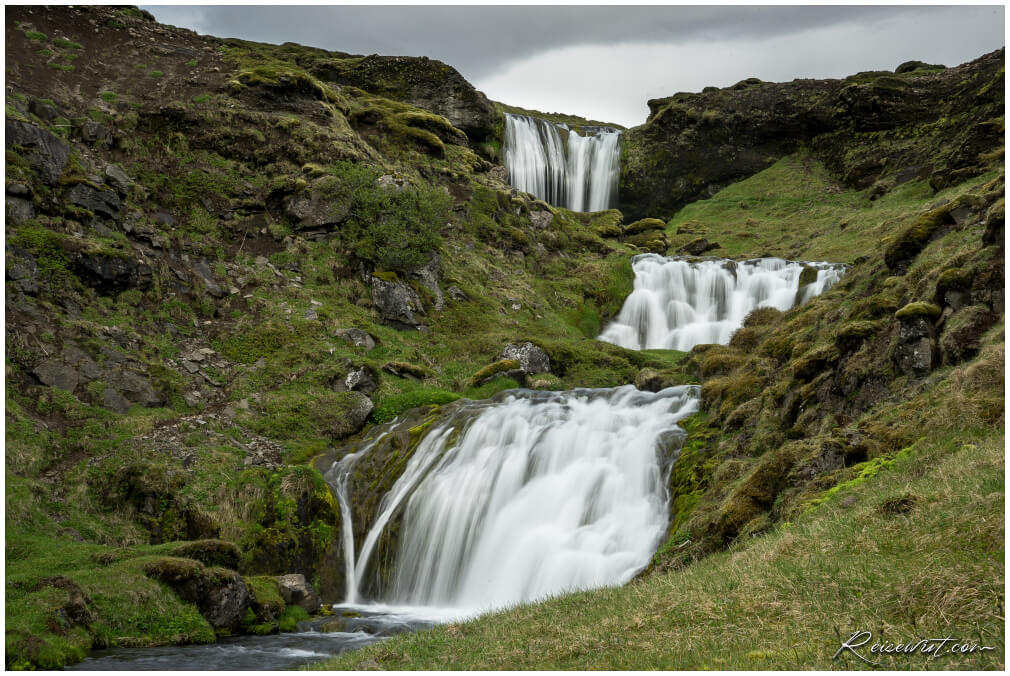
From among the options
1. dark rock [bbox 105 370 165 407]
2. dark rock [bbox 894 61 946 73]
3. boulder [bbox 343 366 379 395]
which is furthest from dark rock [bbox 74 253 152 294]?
dark rock [bbox 894 61 946 73]

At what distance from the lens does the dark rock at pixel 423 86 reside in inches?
2584

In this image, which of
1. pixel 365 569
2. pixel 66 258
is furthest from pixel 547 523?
pixel 66 258

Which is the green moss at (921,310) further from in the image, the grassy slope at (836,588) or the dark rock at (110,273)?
the dark rock at (110,273)

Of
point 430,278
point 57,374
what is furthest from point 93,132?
point 57,374

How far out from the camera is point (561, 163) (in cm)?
7425

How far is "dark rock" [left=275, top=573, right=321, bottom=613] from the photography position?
16719 millimetres

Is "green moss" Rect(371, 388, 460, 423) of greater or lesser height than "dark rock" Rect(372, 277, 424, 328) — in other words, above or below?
below

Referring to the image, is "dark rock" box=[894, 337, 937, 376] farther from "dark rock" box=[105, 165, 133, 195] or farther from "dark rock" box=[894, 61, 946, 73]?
"dark rock" box=[894, 61, 946, 73]

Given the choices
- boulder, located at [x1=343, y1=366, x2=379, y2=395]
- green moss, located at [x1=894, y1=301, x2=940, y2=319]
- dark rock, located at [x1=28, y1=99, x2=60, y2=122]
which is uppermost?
dark rock, located at [x1=28, y1=99, x2=60, y2=122]

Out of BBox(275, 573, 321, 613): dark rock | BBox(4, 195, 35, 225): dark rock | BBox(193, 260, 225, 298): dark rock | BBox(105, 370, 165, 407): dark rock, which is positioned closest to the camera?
BBox(275, 573, 321, 613): dark rock

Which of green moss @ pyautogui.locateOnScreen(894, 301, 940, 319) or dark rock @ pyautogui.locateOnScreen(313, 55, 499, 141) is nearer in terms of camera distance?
green moss @ pyautogui.locateOnScreen(894, 301, 940, 319)

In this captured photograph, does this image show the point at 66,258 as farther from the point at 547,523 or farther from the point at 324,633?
the point at 547,523

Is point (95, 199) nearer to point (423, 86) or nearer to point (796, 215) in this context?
point (423, 86)

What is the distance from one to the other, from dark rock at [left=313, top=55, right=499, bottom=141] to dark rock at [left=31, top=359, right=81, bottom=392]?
164 ft
